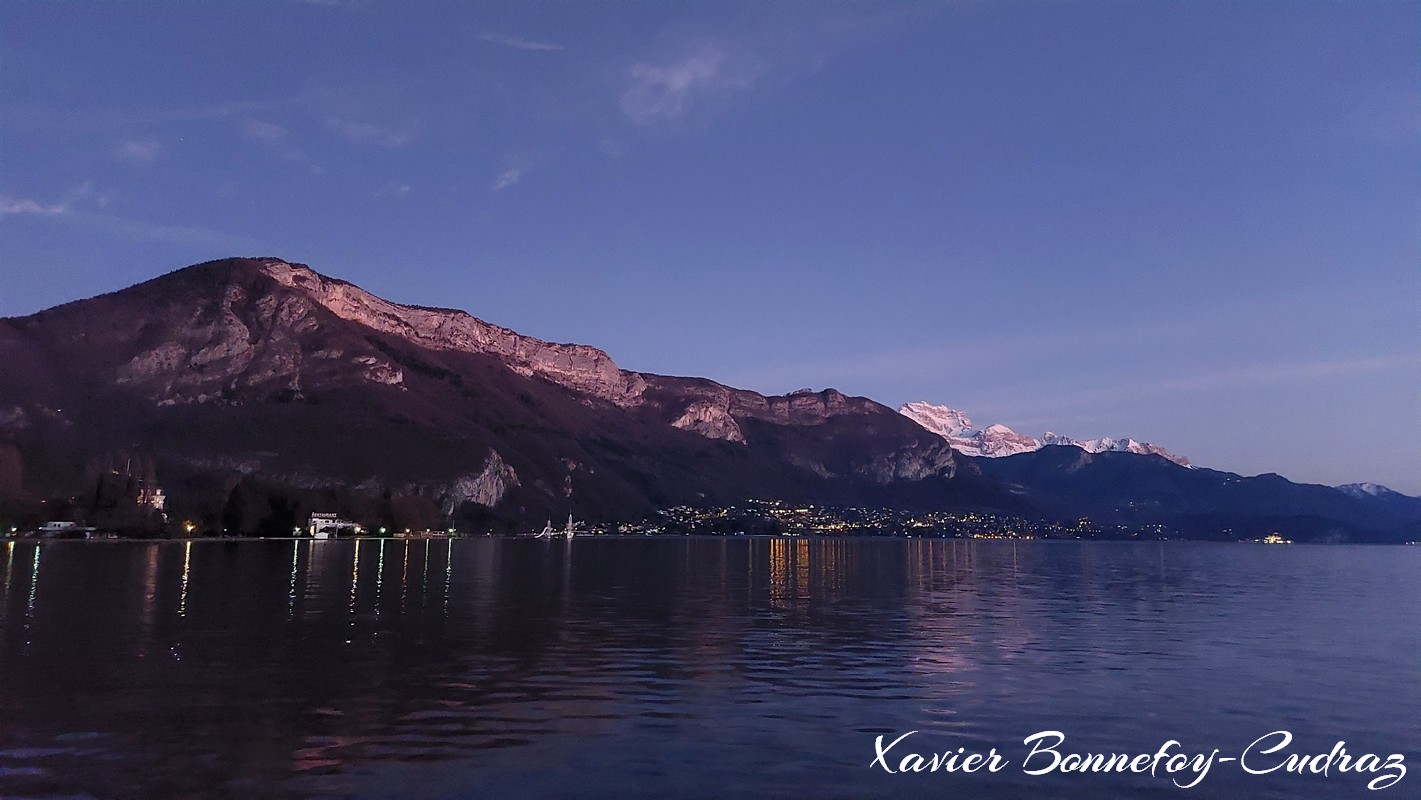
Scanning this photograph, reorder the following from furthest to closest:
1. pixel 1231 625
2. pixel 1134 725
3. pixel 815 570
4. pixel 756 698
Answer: pixel 815 570 → pixel 1231 625 → pixel 756 698 → pixel 1134 725

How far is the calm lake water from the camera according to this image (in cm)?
2444

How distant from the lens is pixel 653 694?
117 feet

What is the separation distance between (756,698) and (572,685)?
24.2 feet

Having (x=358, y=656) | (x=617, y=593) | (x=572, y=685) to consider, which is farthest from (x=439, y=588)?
(x=572, y=685)

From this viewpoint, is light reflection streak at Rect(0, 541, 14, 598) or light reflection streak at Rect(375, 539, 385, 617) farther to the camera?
light reflection streak at Rect(0, 541, 14, 598)

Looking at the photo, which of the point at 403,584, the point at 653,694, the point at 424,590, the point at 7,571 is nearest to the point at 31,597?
the point at 424,590

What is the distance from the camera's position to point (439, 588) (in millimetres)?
91500

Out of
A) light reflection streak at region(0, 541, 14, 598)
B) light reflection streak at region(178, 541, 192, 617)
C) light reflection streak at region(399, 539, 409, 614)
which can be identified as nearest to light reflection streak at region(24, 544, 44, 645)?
light reflection streak at region(0, 541, 14, 598)

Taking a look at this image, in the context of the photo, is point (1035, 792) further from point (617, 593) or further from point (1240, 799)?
point (617, 593)

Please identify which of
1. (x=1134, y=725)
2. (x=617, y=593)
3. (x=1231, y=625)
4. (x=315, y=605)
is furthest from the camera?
(x=617, y=593)

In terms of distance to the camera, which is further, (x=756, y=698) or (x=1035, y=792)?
(x=756, y=698)

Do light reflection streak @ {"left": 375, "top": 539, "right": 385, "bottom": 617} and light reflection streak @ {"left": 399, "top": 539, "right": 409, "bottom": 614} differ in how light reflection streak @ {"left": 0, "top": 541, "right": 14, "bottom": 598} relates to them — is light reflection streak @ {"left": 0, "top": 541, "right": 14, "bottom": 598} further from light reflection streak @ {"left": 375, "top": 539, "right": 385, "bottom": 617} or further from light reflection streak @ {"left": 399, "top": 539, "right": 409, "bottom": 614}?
light reflection streak @ {"left": 399, "top": 539, "right": 409, "bottom": 614}

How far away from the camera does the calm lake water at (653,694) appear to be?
80.2ft

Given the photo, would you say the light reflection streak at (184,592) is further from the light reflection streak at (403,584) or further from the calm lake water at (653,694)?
the light reflection streak at (403,584)
